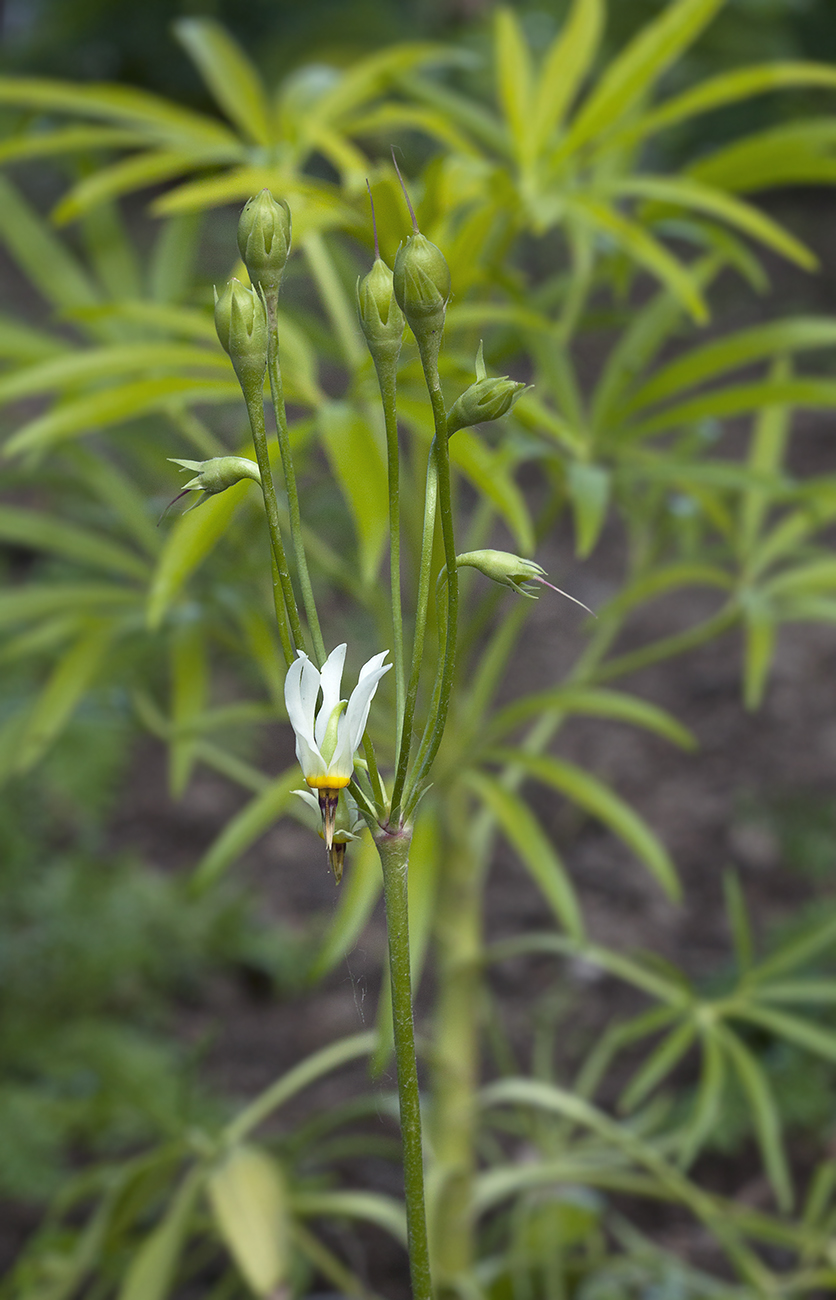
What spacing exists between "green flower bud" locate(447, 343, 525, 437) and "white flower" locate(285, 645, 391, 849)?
0.20 feet

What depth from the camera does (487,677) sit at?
2.52 feet

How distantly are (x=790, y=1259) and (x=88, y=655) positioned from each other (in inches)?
32.5

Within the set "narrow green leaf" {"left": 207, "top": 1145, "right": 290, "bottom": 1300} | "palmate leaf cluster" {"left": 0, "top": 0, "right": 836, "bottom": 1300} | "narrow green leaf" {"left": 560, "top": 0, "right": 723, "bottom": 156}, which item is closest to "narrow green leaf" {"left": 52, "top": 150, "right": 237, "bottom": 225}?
"palmate leaf cluster" {"left": 0, "top": 0, "right": 836, "bottom": 1300}

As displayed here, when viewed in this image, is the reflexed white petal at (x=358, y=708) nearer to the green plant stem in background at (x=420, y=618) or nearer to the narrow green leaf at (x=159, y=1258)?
the green plant stem in background at (x=420, y=618)

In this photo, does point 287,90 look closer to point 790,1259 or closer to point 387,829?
point 387,829

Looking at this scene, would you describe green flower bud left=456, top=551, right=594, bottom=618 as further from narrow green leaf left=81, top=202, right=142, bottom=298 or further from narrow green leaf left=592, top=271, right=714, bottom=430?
narrow green leaf left=81, top=202, right=142, bottom=298

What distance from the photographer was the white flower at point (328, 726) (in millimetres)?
263

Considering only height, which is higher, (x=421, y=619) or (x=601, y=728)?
(x=601, y=728)

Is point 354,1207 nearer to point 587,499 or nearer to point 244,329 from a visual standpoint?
point 587,499

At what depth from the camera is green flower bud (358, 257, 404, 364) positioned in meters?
0.28

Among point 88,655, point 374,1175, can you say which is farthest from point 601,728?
point 88,655

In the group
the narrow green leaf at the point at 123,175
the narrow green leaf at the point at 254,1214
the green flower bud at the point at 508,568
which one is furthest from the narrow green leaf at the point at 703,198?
the narrow green leaf at the point at 254,1214

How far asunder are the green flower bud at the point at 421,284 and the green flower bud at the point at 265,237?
3 centimetres

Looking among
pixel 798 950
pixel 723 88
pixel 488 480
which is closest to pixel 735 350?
pixel 723 88
